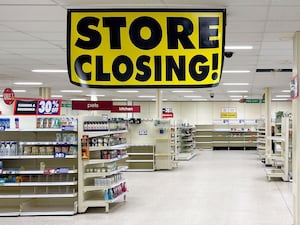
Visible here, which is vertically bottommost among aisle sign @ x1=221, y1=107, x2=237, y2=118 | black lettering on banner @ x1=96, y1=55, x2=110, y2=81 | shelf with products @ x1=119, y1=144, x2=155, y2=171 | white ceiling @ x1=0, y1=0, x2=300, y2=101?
shelf with products @ x1=119, y1=144, x2=155, y2=171

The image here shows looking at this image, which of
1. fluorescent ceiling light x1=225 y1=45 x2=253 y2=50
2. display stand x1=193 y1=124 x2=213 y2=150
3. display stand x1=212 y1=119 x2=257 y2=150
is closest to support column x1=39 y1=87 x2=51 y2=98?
fluorescent ceiling light x1=225 y1=45 x2=253 y2=50

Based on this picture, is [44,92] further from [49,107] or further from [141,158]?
[49,107]

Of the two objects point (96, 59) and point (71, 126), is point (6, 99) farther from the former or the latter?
point (96, 59)

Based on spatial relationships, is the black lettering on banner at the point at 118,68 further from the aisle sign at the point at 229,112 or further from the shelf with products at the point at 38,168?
the aisle sign at the point at 229,112

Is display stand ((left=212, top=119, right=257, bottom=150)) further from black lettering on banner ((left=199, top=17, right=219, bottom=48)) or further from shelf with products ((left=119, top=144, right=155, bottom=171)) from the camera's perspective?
black lettering on banner ((left=199, top=17, right=219, bottom=48))

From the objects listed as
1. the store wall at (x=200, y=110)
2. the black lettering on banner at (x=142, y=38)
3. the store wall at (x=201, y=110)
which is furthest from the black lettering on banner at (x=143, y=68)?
the store wall at (x=201, y=110)

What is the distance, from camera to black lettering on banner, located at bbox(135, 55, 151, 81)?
14.5 feet

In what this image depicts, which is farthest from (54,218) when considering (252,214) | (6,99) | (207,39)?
(6,99)

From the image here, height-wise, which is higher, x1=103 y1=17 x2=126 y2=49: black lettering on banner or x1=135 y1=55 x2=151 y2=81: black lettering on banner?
x1=103 y1=17 x2=126 y2=49: black lettering on banner

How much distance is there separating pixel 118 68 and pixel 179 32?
0.71m

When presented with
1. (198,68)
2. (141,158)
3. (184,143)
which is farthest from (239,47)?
(184,143)

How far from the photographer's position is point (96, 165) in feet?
30.5

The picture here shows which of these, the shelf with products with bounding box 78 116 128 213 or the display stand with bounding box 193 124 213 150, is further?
the display stand with bounding box 193 124 213 150

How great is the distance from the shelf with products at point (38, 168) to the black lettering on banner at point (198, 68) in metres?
4.76
